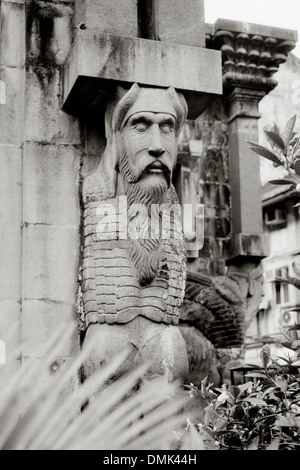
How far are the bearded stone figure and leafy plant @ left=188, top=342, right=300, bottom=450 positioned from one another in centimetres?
63

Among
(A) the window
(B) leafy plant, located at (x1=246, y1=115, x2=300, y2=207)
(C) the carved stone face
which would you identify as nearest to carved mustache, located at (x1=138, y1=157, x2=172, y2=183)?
(C) the carved stone face

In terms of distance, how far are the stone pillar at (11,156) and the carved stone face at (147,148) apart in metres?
0.57

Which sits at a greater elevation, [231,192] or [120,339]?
[231,192]

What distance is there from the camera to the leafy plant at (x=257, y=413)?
141 inches

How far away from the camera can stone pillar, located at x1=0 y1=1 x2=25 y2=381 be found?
4477 millimetres

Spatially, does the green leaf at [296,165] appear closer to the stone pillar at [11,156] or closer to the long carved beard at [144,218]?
the long carved beard at [144,218]

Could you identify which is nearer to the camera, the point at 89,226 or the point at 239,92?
the point at 89,226

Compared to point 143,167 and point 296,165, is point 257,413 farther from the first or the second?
point 143,167

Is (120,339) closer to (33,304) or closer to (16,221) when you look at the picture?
(33,304)

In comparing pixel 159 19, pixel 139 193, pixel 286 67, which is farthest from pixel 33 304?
pixel 286 67

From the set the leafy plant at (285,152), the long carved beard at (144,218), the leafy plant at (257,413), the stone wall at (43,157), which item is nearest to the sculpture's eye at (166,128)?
Result: the long carved beard at (144,218)

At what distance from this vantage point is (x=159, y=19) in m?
4.91

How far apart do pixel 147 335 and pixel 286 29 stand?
10275 mm

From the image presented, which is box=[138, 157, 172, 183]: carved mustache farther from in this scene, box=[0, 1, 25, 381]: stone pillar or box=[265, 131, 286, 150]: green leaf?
box=[265, 131, 286, 150]: green leaf
